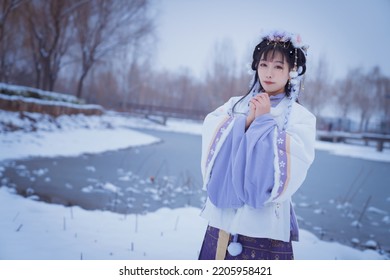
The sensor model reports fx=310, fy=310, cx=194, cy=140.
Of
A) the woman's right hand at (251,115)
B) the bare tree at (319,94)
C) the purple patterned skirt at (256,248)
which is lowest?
the purple patterned skirt at (256,248)

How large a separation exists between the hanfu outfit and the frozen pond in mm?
1658

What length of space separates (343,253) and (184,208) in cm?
129

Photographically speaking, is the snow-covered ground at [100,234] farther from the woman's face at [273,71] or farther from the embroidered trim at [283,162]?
the woman's face at [273,71]

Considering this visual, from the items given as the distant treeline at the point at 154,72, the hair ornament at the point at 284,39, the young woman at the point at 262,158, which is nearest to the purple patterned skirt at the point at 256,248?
the young woman at the point at 262,158

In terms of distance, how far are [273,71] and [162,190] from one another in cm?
253

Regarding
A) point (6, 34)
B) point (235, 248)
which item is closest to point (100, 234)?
point (235, 248)

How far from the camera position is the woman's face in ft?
3.44

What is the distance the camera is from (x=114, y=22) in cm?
397

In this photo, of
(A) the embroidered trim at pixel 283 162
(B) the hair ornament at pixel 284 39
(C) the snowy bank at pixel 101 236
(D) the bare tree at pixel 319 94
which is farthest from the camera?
(D) the bare tree at pixel 319 94

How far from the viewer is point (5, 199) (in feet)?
7.01

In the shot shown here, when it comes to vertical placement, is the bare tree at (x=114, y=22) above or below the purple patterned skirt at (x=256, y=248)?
above

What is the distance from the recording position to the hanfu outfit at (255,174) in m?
0.93
